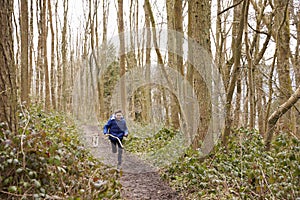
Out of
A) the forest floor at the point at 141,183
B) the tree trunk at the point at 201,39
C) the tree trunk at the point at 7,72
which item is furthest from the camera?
the tree trunk at the point at 201,39

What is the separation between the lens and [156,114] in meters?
24.9

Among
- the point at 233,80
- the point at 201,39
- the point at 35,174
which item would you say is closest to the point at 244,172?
the point at 233,80

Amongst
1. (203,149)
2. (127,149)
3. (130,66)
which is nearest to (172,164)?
(203,149)

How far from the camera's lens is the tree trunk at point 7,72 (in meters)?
3.47

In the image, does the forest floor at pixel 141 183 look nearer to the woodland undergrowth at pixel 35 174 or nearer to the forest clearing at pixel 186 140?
the forest clearing at pixel 186 140

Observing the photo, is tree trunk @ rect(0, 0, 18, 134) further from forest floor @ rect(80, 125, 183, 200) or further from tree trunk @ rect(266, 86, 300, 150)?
tree trunk @ rect(266, 86, 300, 150)

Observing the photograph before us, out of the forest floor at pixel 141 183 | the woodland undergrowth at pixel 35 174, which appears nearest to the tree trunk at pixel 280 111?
the forest floor at pixel 141 183

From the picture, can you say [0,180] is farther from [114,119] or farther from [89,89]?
[89,89]

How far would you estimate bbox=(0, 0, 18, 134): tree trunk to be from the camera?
3.47m

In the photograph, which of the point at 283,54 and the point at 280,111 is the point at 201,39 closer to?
the point at 280,111

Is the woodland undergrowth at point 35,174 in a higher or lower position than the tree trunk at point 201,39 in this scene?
lower

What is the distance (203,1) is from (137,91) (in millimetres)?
18062

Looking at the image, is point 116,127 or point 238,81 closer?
point 116,127

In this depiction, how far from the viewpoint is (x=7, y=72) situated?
353 centimetres
